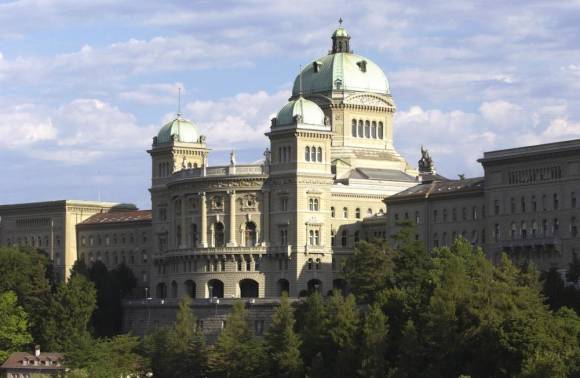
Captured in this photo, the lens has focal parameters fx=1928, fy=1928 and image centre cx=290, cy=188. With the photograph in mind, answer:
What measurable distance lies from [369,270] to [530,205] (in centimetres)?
1667

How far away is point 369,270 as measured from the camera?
7160 inches

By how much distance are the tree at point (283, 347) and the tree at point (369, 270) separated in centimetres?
874

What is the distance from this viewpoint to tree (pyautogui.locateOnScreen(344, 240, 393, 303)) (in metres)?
179

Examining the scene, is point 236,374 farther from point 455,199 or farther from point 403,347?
point 455,199

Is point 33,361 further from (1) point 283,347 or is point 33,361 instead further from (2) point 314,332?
(2) point 314,332

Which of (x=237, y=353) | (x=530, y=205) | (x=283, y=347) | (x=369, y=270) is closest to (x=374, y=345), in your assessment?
(x=283, y=347)

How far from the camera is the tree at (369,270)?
17900 centimetres

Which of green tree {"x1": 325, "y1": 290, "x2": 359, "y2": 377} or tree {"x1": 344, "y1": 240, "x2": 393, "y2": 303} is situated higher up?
tree {"x1": 344, "y1": 240, "x2": 393, "y2": 303}

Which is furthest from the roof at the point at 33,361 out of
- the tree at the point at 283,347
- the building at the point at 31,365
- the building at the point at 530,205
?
the building at the point at 530,205

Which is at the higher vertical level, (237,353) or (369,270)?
(369,270)

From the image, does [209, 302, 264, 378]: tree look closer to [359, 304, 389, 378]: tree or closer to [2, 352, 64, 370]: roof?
[359, 304, 389, 378]: tree

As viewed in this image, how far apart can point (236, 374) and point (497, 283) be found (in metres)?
28.1

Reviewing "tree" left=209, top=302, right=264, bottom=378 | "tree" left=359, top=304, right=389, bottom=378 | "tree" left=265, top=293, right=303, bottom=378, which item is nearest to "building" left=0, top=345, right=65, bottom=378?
"tree" left=209, top=302, right=264, bottom=378

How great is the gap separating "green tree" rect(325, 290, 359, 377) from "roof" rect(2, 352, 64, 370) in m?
35.3
